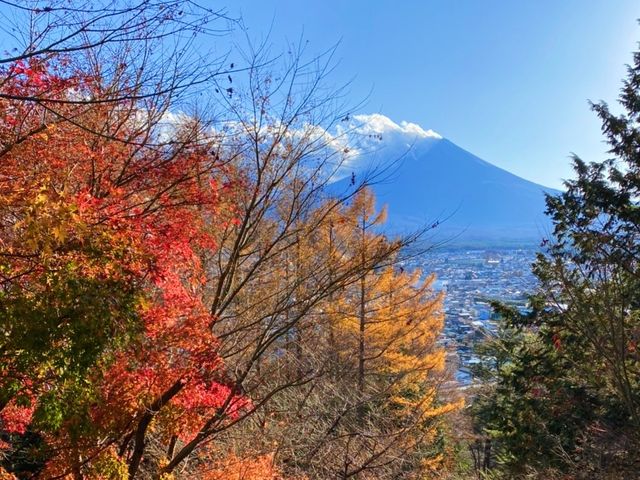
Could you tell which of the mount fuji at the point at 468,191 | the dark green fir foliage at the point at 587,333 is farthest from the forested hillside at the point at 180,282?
the mount fuji at the point at 468,191

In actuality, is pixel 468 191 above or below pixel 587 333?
above

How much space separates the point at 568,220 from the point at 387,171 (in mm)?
5726

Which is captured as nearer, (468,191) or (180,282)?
(180,282)

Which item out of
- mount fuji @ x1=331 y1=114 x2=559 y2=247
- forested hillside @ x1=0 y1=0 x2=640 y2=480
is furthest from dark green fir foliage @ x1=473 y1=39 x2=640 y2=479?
mount fuji @ x1=331 y1=114 x2=559 y2=247

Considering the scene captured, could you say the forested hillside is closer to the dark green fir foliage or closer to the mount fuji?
the dark green fir foliage

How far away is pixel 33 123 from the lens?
396 centimetres

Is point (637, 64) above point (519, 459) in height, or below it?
above

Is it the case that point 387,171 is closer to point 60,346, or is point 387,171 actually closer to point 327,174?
point 327,174

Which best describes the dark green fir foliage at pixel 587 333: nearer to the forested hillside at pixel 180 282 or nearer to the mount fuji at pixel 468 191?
the forested hillside at pixel 180 282

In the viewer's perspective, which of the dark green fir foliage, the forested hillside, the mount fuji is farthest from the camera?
the mount fuji

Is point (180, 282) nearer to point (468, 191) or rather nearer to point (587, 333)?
point (587, 333)

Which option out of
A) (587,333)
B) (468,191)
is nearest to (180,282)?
(587,333)

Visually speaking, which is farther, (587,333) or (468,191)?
(468,191)

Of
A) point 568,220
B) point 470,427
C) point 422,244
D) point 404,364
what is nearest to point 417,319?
point 404,364
